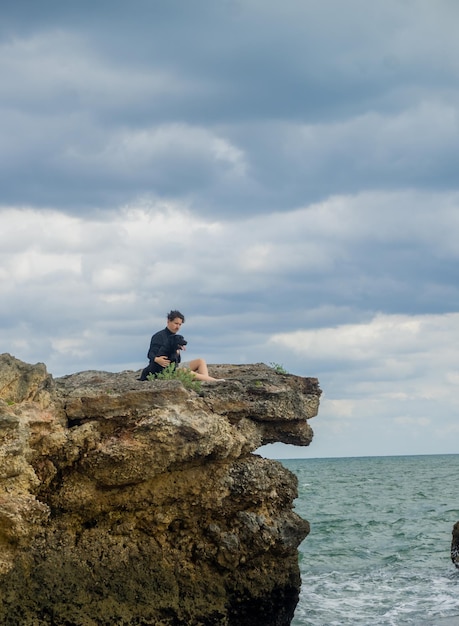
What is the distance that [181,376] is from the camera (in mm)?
16969

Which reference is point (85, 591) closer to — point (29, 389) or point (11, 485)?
point (11, 485)

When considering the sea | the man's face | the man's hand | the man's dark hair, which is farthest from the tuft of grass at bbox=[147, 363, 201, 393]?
the sea

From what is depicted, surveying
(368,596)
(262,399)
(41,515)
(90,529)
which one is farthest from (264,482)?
(368,596)

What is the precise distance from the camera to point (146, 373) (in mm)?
18109

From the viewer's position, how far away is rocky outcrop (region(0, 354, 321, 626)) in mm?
14031

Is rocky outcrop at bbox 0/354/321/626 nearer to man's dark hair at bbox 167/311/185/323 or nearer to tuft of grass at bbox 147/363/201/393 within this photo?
tuft of grass at bbox 147/363/201/393

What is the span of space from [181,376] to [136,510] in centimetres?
292

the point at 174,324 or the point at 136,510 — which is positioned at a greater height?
the point at 174,324

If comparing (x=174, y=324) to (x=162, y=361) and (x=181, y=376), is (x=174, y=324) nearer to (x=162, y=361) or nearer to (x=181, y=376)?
(x=162, y=361)

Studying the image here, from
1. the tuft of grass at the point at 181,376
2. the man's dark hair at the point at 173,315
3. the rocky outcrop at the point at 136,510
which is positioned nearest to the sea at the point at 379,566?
the rocky outcrop at the point at 136,510

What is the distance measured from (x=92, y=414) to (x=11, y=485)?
83.5 inches

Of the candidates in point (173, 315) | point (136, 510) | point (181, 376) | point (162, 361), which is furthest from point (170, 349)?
point (136, 510)

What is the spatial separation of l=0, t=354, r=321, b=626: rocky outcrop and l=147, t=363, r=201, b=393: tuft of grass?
327 millimetres

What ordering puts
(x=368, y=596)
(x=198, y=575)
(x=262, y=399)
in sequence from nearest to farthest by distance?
1. (x=198, y=575)
2. (x=262, y=399)
3. (x=368, y=596)
